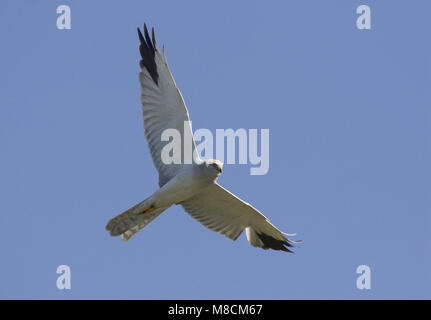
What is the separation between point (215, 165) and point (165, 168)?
119 centimetres

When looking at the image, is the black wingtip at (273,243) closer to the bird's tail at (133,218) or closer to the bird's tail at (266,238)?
the bird's tail at (266,238)

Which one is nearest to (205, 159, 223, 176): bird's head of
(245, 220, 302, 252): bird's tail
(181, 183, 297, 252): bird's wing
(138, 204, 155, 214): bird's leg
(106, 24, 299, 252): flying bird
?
(106, 24, 299, 252): flying bird

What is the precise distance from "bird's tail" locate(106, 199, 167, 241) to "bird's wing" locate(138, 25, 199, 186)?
563 mm

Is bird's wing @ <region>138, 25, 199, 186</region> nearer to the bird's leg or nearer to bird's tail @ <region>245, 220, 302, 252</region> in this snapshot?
the bird's leg

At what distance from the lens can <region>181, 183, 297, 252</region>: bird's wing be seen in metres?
13.0

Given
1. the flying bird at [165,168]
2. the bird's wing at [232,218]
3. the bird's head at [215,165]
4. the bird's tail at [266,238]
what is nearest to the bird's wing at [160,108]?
the flying bird at [165,168]

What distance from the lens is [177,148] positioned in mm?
12422

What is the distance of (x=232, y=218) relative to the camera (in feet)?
44.4

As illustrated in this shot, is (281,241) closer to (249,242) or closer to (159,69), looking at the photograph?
(249,242)

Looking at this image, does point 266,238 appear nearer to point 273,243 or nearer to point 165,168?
point 273,243

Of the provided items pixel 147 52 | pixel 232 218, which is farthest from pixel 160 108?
pixel 232 218

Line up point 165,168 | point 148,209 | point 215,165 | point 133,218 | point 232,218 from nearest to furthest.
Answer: point 215,165
point 148,209
point 133,218
point 165,168
point 232,218
